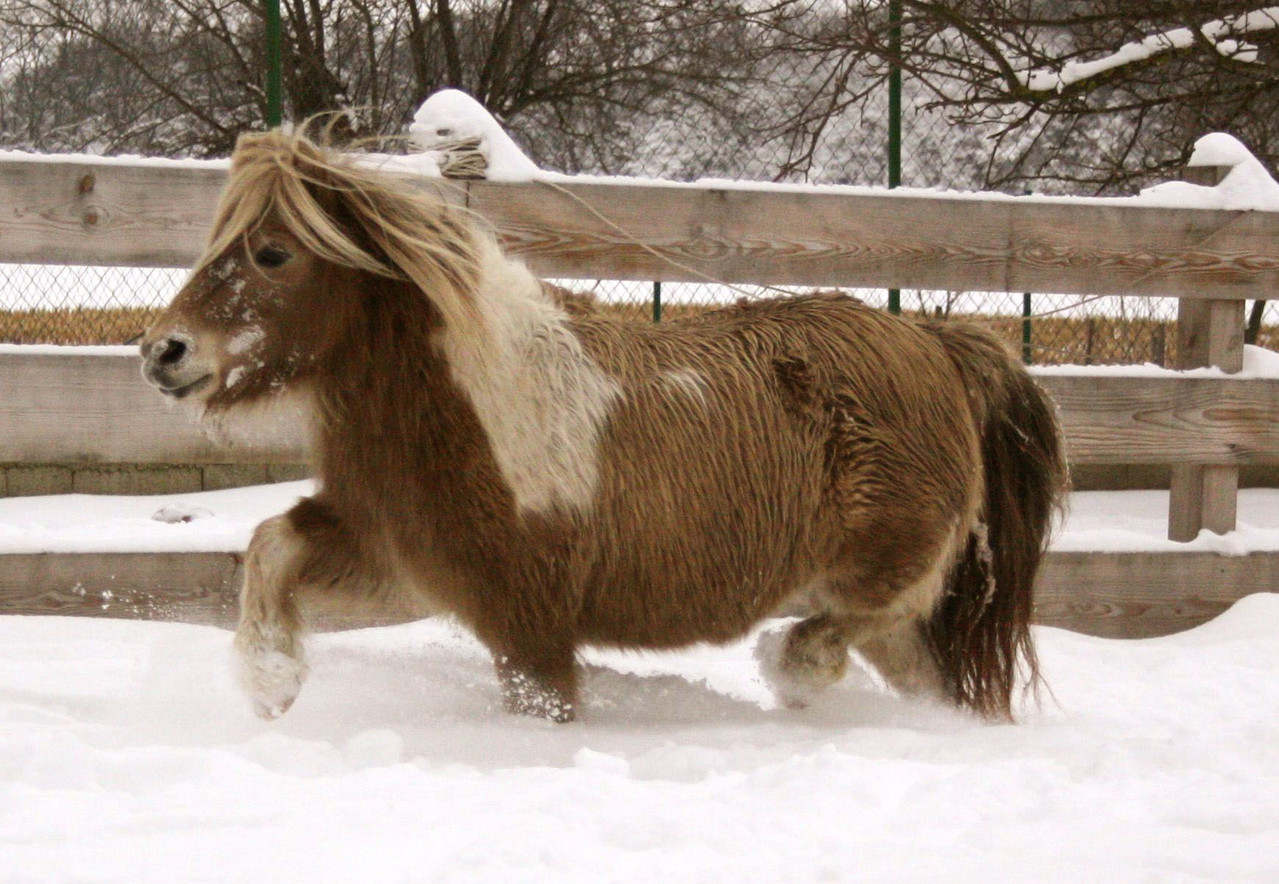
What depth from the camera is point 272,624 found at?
302 cm

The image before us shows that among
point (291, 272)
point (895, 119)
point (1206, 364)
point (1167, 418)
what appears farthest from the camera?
point (895, 119)

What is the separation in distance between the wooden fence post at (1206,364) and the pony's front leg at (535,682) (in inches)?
101

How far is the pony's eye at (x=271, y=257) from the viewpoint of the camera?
292cm

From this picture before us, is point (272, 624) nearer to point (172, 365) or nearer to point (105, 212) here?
point (172, 365)

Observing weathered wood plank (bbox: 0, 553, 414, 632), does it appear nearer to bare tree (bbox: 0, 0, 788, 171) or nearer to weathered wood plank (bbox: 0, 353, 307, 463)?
weathered wood plank (bbox: 0, 353, 307, 463)

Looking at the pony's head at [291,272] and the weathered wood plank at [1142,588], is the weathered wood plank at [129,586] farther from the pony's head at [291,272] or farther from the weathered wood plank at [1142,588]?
the weathered wood plank at [1142,588]

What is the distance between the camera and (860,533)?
3320 millimetres

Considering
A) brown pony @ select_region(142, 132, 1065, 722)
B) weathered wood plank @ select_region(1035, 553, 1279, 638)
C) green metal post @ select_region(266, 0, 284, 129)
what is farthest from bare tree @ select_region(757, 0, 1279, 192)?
brown pony @ select_region(142, 132, 1065, 722)

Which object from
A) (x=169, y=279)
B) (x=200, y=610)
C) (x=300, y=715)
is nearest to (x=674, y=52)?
(x=169, y=279)

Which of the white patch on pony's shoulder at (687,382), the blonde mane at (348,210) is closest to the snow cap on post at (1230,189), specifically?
the white patch on pony's shoulder at (687,382)

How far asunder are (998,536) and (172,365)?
7.20 feet

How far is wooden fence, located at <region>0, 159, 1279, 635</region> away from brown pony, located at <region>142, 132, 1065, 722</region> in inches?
28.4

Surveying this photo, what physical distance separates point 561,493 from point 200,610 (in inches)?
60.6

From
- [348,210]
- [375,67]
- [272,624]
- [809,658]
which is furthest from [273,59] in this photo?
[809,658]
